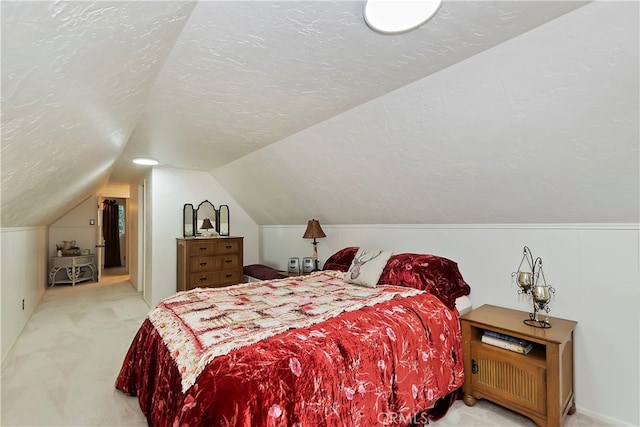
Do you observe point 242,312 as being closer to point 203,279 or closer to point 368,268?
point 368,268

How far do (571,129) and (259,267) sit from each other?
407 centimetres

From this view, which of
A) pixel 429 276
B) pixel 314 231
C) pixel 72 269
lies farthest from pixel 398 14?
pixel 72 269

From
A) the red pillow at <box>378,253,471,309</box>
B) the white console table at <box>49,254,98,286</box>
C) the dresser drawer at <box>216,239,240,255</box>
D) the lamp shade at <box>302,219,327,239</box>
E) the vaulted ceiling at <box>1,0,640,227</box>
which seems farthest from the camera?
the white console table at <box>49,254,98,286</box>

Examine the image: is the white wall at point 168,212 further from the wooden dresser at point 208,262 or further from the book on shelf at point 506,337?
the book on shelf at point 506,337

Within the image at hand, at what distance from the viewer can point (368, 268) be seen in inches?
110

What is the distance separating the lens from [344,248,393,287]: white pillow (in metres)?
2.72

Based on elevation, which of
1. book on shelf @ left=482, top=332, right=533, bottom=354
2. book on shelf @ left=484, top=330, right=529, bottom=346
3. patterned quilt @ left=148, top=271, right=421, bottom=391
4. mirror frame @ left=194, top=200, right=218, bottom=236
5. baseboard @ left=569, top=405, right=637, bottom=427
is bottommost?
baseboard @ left=569, top=405, right=637, bottom=427

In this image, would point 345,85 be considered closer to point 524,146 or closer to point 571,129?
point 524,146

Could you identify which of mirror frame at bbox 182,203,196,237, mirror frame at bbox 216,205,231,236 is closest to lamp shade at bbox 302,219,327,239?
mirror frame at bbox 216,205,231,236

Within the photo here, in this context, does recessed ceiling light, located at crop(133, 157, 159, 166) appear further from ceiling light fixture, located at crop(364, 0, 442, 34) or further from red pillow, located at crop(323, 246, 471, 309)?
ceiling light fixture, located at crop(364, 0, 442, 34)

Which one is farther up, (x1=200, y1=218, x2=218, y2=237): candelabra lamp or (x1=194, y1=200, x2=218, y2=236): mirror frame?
(x1=194, y1=200, x2=218, y2=236): mirror frame

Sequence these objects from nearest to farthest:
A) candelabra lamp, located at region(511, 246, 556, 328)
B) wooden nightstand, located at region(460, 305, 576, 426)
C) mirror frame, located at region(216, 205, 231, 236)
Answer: wooden nightstand, located at region(460, 305, 576, 426) → candelabra lamp, located at region(511, 246, 556, 328) → mirror frame, located at region(216, 205, 231, 236)

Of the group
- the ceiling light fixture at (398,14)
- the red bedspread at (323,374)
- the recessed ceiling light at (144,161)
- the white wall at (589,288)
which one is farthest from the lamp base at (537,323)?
the recessed ceiling light at (144,161)

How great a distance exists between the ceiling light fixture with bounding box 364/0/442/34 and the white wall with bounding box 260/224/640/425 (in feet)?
5.97
